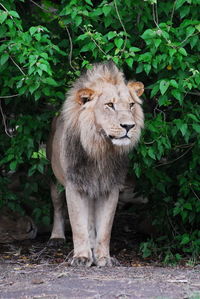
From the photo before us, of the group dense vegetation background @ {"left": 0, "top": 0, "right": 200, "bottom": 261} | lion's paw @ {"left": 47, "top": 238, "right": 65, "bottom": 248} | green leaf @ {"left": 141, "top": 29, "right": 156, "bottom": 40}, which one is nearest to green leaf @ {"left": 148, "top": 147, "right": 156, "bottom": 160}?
dense vegetation background @ {"left": 0, "top": 0, "right": 200, "bottom": 261}

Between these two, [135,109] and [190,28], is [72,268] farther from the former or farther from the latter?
[190,28]

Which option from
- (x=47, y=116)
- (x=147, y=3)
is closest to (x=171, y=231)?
(x=47, y=116)

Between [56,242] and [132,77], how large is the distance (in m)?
2.02

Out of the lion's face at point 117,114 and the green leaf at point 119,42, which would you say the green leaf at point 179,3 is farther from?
the lion's face at point 117,114

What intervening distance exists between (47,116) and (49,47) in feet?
4.23

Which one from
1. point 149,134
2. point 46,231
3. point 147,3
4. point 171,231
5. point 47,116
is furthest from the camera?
point 46,231

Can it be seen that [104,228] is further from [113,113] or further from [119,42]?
[119,42]

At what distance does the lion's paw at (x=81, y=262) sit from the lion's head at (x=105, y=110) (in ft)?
3.08

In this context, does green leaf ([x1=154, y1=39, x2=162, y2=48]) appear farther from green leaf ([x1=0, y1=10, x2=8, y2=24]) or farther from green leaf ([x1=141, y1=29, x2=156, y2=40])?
green leaf ([x1=0, y1=10, x2=8, y2=24])

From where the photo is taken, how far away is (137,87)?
6.55 metres

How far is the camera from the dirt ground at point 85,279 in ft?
16.4

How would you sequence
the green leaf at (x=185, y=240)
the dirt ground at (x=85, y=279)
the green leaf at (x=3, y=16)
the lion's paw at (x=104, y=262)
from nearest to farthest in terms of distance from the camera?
the dirt ground at (x=85, y=279) → the green leaf at (x=3, y=16) → the lion's paw at (x=104, y=262) → the green leaf at (x=185, y=240)

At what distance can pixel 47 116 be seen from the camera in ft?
23.9

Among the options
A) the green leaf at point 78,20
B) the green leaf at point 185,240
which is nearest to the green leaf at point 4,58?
the green leaf at point 78,20
